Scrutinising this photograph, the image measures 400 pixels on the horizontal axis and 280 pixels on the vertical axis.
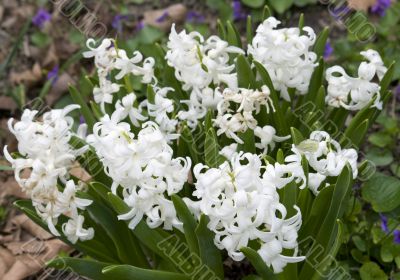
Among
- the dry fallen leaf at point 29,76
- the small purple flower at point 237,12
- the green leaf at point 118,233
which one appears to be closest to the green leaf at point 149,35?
the small purple flower at point 237,12

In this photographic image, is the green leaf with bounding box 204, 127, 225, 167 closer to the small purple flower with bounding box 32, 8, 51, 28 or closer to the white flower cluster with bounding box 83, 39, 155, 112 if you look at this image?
the white flower cluster with bounding box 83, 39, 155, 112

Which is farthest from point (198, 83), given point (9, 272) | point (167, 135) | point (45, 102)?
point (45, 102)

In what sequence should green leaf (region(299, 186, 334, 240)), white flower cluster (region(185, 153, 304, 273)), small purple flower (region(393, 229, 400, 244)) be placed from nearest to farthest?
white flower cluster (region(185, 153, 304, 273)), green leaf (region(299, 186, 334, 240)), small purple flower (region(393, 229, 400, 244))

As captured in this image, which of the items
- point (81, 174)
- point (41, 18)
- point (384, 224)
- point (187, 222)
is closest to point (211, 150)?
point (187, 222)

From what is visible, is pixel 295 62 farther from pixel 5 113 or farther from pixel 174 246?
pixel 5 113

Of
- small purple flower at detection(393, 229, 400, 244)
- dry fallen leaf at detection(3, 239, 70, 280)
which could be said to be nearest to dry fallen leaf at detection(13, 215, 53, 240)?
dry fallen leaf at detection(3, 239, 70, 280)

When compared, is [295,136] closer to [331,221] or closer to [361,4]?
[331,221]

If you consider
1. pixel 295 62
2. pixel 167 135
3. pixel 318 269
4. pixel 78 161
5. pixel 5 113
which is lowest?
pixel 5 113
